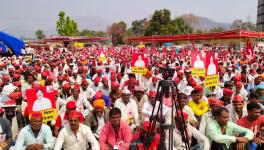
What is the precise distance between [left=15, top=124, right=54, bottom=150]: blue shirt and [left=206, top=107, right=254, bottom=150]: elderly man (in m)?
2.42

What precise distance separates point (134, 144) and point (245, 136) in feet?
4.91

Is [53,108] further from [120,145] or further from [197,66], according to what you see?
[197,66]

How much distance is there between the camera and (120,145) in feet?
18.0

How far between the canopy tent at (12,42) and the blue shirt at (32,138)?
882 cm

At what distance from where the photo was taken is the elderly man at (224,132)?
4.82 m

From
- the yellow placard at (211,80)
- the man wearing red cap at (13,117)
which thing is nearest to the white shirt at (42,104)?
the man wearing red cap at (13,117)

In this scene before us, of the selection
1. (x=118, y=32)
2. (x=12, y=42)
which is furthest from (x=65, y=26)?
(x=12, y=42)

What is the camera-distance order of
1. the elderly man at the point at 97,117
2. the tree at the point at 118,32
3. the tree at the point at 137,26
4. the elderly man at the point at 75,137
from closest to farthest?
the elderly man at the point at 75,137 < the elderly man at the point at 97,117 < the tree at the point at 118,32 < the tree at the point at 137,26

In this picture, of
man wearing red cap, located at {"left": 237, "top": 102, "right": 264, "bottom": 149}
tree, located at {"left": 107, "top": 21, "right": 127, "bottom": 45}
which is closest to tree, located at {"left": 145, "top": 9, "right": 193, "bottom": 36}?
tree, located at {"left": 107, "top": 21, "right": 127, "bottom": 45}

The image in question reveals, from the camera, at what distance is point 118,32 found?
94.3 metres

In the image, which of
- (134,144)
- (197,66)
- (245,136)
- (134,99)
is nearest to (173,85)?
(134,144)

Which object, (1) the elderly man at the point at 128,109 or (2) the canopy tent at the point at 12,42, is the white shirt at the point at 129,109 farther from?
(2) the canopy tent at the point at 12,42

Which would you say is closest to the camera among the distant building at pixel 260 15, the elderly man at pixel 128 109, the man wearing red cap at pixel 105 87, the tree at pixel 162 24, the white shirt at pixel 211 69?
the elderly man at pixel 128 109

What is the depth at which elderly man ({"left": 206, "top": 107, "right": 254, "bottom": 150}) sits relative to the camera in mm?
4820
